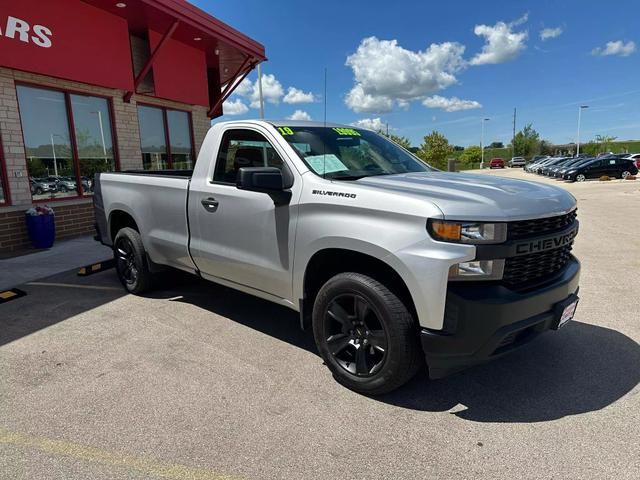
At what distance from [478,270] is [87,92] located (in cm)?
1066

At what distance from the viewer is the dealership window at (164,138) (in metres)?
12.4

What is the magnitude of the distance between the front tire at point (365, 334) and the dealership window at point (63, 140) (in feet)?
28.5

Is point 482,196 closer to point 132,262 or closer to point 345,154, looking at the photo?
point 345,154

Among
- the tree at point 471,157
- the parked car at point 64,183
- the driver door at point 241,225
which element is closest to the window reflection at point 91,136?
the parked car at point 64,183

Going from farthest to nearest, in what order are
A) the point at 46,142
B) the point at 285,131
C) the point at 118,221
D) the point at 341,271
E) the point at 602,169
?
1. the point at 602,169
2. the point at 46,142
3. the point at 118,221
4. the point at 285,131
5. the point at 341,271

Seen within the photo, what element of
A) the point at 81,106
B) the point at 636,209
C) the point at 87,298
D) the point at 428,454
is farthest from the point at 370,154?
the point at 636,209

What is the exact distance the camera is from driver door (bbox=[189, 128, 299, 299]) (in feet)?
11.8

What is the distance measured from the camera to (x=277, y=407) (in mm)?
3027

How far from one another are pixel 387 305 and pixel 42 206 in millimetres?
8858

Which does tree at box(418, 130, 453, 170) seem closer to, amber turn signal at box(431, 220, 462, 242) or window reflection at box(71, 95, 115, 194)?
window reflection at box(71, 95, 115, 194)

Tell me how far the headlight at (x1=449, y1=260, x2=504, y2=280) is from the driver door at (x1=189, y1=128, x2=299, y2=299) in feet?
4.27

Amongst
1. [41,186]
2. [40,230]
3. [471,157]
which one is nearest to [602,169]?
[41,186]

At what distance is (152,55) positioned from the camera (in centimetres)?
1138

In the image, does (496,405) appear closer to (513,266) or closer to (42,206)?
(513,266)
